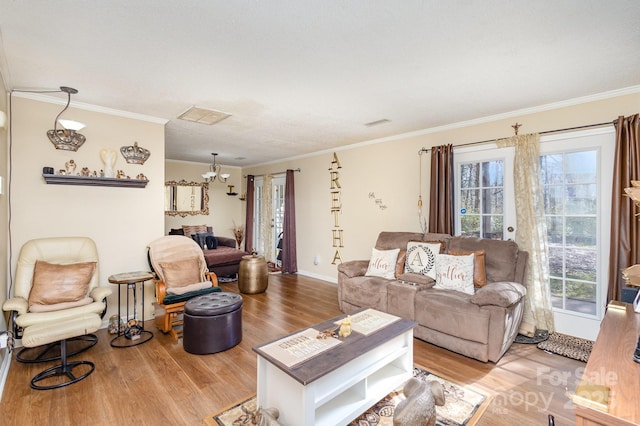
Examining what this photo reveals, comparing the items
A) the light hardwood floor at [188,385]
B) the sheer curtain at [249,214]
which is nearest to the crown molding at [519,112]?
the light hardwood floor at [188,385]

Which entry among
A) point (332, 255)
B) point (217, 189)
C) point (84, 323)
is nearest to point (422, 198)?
point (332, 255)

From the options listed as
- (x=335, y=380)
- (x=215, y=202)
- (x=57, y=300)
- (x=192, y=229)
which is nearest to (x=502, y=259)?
(x=335, y=380)

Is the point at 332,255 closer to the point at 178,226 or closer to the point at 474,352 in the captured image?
the point at 474,352

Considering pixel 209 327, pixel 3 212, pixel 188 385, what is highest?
pixel 3 212

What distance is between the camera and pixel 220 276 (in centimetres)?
582

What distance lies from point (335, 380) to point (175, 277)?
237 cm

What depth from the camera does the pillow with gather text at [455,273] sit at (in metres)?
3.09

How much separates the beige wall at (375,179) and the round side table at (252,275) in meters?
1.36

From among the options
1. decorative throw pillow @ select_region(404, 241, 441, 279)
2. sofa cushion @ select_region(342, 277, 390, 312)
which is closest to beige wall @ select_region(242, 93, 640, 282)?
decorative throw pillow @ select_region(404, 241, 441, 279)

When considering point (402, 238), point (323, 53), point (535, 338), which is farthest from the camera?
point (402, 238)

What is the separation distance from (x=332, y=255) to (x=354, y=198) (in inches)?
46.7

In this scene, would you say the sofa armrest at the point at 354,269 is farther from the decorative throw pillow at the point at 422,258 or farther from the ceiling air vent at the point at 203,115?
the ceiling air vent at the point at 203,115

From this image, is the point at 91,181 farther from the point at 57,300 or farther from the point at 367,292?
the point at 367,292

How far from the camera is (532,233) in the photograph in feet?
10.6
